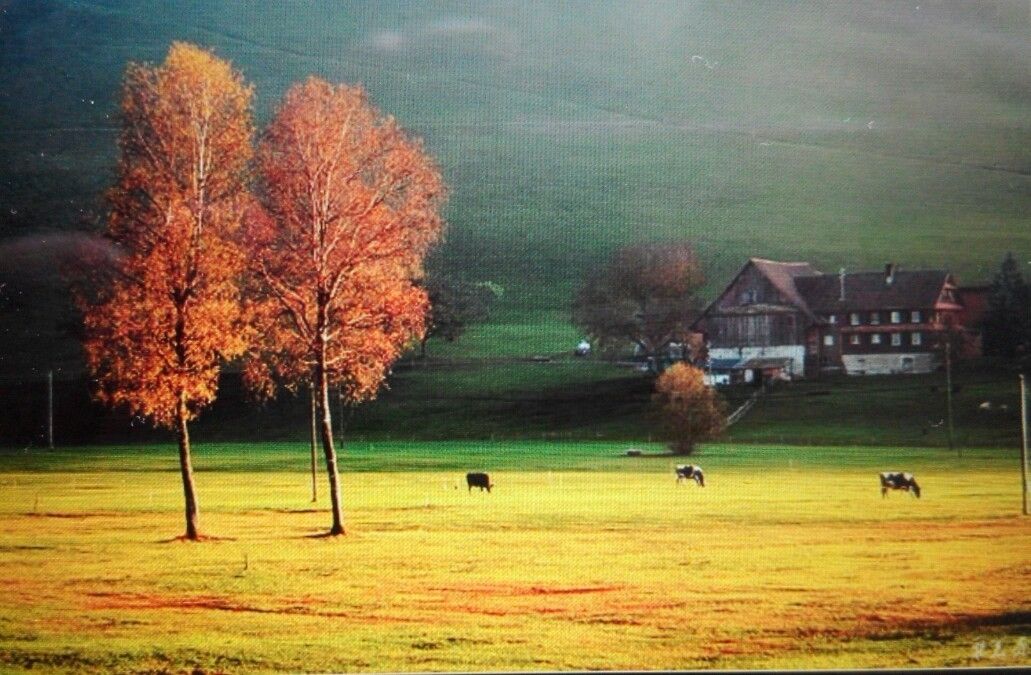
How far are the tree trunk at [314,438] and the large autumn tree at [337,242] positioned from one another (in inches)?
1.2

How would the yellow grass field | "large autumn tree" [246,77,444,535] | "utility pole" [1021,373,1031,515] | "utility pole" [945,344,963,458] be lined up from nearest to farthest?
1. the yellow grass field
2. "large autumn tree" [246,77,444,535]
3. "utility pole" [1021,373,1031,515]
4. "utility pole" [945,344,963,458]

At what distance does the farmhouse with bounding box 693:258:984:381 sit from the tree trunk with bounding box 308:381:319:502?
2.12m

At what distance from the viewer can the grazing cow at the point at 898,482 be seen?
695 cm

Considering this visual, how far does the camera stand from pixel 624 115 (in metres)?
7.06

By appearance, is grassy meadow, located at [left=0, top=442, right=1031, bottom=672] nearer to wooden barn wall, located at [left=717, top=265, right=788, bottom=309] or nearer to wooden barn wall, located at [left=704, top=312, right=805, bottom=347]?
wooden barn wall, located at [left=704, top=312, right=805, bottom=347]

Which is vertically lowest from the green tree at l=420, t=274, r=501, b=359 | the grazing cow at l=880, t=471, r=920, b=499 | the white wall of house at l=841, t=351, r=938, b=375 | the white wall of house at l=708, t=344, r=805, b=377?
the grazing cow at l=880, t=471, r=920, b=499

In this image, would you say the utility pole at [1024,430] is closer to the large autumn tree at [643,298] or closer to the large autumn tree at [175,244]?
the large autumn tree at [643,298]

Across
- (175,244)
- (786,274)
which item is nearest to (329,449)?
(175,244)

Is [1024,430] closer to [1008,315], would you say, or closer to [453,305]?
[1008,315]

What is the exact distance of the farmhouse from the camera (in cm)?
705

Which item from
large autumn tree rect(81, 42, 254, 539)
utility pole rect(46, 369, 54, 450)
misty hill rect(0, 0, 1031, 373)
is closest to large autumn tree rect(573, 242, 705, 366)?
misty hill rect(0, 0, 1031, 373)

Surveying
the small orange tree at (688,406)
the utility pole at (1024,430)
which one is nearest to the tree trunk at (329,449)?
the small orange tree at (688,406)

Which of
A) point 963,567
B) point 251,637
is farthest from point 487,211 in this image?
point 963,567

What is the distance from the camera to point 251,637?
6367 millimetres
